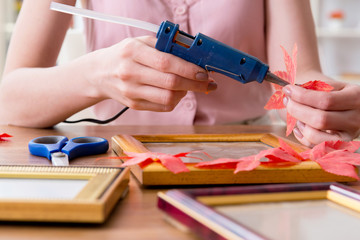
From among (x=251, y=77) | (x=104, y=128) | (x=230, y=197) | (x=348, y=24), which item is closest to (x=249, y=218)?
(x=230, y=197)

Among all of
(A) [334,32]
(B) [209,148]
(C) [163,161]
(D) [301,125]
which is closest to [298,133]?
(D) [301,125]

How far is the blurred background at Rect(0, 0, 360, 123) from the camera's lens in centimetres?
249

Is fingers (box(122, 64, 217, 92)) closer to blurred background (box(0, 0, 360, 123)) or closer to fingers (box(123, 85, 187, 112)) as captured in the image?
fingers (box(123, 85, 187, 112))

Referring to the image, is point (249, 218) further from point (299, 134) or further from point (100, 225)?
point (299, 134)

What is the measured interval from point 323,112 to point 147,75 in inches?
9.8

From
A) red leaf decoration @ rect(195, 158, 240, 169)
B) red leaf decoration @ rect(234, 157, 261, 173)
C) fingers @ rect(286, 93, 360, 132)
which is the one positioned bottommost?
red leaf decoration @ rect(195, 158, 240, 169)

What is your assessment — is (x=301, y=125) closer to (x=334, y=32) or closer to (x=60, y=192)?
(x=60, y=192)

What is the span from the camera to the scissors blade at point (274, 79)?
1.80ft

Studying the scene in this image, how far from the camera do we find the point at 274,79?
→ 1.83 feet

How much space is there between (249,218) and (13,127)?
643 mm

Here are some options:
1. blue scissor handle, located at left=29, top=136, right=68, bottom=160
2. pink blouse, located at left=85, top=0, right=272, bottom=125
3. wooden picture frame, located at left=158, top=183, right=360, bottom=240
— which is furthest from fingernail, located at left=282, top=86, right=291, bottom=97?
pink blouse, located at left=85, top=0, right=272, bottom=125

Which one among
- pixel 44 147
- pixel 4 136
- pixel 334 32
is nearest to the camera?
pixel 44 147

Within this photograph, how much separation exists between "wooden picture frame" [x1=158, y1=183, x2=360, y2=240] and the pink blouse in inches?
24.5

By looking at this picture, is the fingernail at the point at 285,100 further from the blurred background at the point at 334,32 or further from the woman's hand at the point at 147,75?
the blurred background at the point at 334,32
